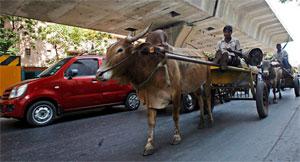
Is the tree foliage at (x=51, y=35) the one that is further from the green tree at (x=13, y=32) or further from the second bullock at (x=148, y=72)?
the second bullock at (x=148, y=72)

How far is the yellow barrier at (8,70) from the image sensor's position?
9.32m

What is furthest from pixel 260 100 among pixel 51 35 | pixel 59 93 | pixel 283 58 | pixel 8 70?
pixel 51 35

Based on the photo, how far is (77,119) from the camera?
816 cm

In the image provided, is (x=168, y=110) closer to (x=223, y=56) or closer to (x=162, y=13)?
(x=223, y=56)

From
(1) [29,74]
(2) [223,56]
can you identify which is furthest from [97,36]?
(2) [223,56]

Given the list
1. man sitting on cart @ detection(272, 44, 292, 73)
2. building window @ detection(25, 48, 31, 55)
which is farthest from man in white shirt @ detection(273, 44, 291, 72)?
building window @ detection(25, 48, 31, 55)

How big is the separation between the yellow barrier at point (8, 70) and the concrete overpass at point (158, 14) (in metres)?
1.77

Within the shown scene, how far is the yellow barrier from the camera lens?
30.6 feet

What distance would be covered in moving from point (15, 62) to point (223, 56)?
24.3 feet

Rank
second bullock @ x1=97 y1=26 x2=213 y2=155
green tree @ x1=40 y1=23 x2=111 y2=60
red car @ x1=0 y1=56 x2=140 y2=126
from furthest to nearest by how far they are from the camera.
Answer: green tree @ x1=40 y1=23 x2=111 y2=60, red car @ x1=0 y1=56 x2=140 y2=126, second bullock @ x1=97 y1=26 x2=213 y2=155

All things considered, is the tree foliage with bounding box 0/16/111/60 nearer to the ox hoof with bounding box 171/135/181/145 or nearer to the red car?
the red car

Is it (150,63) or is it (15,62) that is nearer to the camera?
(150,63)

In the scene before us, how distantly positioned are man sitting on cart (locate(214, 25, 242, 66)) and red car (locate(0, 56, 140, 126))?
3760 mm

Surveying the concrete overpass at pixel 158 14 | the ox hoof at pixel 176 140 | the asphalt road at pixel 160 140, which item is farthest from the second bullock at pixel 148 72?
the concrete overpass at pixel 158 14
